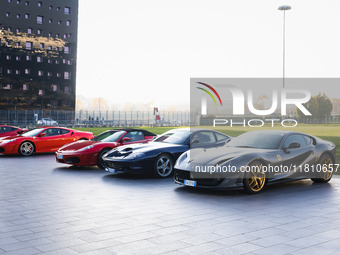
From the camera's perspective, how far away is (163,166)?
1099 centimetres

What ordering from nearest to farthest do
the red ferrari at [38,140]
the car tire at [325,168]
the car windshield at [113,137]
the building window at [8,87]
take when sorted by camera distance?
the car tire at [325,168]
the car windshield at [113,137]
the red ferrari at [38,140]
the building window at [8,87]

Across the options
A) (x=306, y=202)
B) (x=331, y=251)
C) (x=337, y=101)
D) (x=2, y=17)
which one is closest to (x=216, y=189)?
(x=306, y=202)

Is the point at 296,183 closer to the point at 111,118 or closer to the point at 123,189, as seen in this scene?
the point at 123,189

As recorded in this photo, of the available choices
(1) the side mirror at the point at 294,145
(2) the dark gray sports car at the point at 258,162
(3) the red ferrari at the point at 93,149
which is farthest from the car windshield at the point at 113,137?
(1) the side mirror at the point at 294,145

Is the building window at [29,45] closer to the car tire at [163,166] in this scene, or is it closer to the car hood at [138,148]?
the car hood at [138,148]

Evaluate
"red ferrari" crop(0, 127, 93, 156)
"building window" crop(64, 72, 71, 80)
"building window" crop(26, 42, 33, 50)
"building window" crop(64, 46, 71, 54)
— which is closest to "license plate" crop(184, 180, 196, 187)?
"red ferrari" crop(0, 127, 93, 156)

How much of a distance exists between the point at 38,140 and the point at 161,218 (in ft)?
40.0

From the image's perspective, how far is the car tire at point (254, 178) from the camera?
836 centimetres

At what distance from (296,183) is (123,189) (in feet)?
13.9

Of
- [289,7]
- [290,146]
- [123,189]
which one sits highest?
[289,7]

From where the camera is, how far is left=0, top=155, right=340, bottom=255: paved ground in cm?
501

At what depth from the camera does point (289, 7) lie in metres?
53.8

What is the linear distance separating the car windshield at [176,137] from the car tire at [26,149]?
7218mm

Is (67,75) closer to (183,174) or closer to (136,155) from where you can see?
(136,155)
